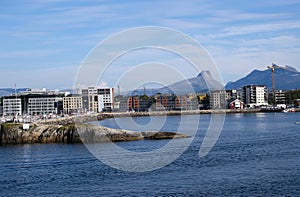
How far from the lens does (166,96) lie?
108 meters

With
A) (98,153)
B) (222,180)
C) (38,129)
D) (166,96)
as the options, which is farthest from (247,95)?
(222,180)

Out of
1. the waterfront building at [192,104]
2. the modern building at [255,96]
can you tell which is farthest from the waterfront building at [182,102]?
the modern building at [255,96]

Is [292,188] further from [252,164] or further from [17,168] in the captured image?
[17,168]

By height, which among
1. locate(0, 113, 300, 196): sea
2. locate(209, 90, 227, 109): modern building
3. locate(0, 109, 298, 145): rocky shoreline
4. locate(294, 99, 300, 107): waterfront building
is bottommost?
locate(0, 113, 300, 196): sea

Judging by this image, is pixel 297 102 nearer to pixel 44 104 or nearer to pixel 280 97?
pixel 280 97

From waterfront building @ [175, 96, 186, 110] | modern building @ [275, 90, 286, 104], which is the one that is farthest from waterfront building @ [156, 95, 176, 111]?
modern building @ [275, 90, 286, 104]

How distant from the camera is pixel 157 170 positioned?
61.6ft

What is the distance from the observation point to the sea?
15125 mm

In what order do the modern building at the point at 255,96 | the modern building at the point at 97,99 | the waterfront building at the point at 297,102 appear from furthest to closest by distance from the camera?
1. the modern building at the point at 255,96
2. the modern building at the point at 97,99
3. the waterfront building at the point at 297,102

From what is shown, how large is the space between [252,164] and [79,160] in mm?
7752

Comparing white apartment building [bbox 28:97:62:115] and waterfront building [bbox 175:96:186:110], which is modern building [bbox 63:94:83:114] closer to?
white apartment building [bbox 28:97:62:115]

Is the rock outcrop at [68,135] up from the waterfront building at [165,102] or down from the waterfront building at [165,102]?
down

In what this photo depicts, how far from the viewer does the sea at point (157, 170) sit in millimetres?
15125

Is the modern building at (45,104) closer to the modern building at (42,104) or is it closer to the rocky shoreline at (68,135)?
the modern building at (42,104)
